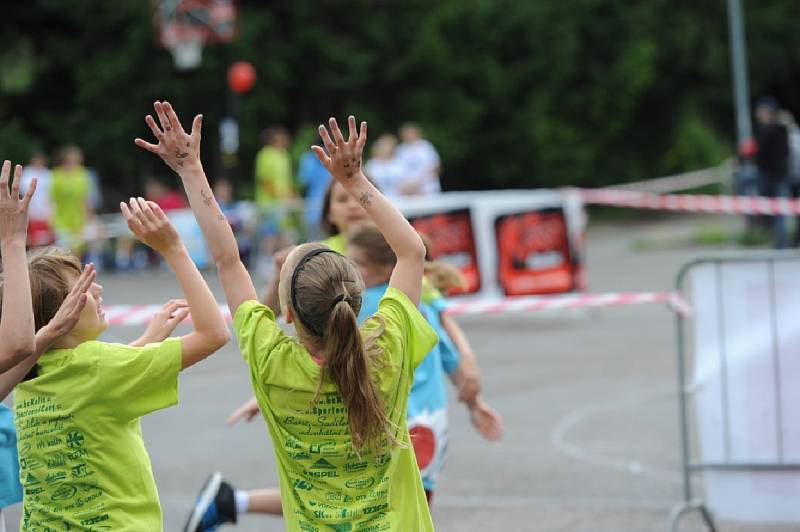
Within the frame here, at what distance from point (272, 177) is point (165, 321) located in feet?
53.8

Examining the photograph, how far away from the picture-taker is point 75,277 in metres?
3.70

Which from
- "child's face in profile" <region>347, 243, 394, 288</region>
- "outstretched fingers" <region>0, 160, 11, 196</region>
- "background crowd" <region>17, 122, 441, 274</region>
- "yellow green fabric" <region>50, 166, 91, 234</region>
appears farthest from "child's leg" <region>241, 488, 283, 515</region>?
"yellow green fabric" <region>50, 166, 91, 234</region>

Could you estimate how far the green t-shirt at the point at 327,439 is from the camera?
3.44 m

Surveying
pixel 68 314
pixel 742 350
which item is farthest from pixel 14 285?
pixel 742 350

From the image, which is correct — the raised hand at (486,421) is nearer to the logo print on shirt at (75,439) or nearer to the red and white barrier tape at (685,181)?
the logo print on shirt at (75,439)

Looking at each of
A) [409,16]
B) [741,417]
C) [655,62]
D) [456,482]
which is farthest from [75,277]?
[655,62]

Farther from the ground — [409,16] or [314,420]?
[409,16]

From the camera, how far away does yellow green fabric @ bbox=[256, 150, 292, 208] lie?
1991 centimetres

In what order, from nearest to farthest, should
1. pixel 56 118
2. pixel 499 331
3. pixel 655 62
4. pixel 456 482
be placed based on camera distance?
pixel 456 482, pixel 499 331, pixel 56 118, pixel 655 62

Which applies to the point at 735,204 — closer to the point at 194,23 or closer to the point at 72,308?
the point at 194,23

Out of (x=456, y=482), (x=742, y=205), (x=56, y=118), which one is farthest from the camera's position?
(x=56, y=118)

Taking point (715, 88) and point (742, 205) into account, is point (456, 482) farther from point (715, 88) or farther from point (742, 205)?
point (715, 88)

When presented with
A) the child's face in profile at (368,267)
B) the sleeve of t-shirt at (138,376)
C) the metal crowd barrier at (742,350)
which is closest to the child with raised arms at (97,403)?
the sleeve of t-shirt at (138,376)

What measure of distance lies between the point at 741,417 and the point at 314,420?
126 inches
